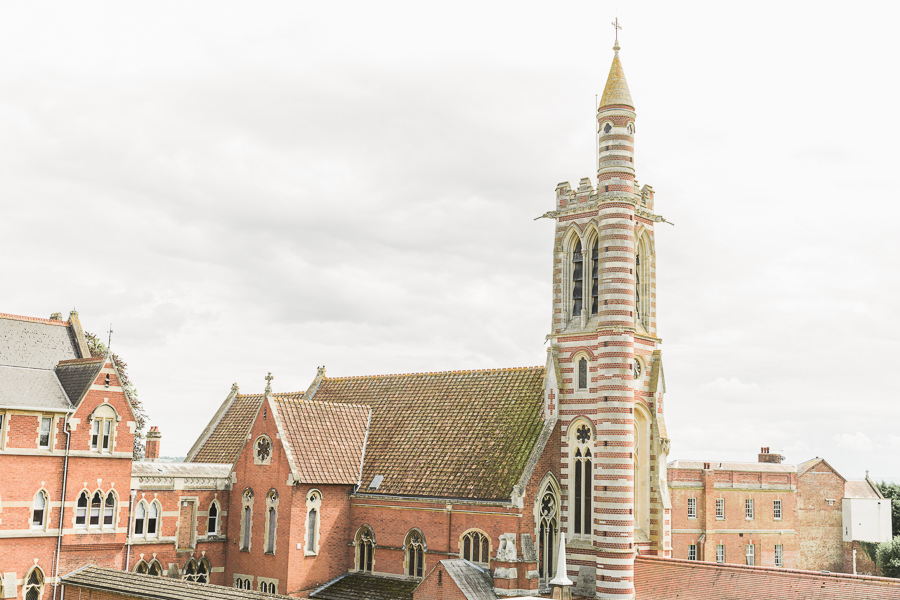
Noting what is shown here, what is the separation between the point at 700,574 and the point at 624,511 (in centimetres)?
415

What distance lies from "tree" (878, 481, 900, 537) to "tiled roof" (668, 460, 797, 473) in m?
12.8

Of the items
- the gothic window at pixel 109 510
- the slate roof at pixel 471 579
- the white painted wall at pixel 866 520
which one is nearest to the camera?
the slate roof at pixel 471 579

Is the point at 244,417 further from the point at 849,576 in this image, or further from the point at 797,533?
the point at 797,533

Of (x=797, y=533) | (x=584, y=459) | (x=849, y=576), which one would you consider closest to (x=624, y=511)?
(x=584, y=459)

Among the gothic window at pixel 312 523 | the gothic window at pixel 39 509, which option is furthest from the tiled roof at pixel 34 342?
the gothic window at pixel 312 523

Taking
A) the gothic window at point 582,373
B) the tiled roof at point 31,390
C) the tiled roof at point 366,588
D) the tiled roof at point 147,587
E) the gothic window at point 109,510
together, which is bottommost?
the tiled roof at point 366,588

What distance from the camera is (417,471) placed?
43.0 meters

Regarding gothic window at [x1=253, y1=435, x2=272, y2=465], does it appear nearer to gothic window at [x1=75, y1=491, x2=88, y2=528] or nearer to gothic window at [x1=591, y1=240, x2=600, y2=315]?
gothic window at [x1=75, y1=491, x2=88, y2=528]

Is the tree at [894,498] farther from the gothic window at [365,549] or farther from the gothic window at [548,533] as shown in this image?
the gothic window at [365,549]

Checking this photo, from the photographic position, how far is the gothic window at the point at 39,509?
39.5 m

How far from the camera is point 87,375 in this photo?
42.0m

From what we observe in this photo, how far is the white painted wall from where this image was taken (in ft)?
270

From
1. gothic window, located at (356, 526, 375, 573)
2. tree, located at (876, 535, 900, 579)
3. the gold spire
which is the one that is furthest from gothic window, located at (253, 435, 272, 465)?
tree, located at (876, 535, 900, 579)

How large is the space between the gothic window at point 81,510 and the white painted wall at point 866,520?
235ft
